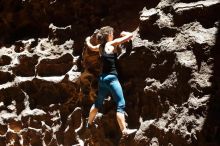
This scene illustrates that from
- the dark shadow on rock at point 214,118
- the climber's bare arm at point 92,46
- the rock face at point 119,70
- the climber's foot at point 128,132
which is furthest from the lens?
the climber's bare arm at point 92,46

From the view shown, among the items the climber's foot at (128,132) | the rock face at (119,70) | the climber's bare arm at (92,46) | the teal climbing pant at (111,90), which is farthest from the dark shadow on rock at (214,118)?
the climber's bare arm at (92,46)

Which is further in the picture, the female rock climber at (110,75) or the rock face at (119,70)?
the female rock climber at (110,75)

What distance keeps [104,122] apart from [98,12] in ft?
5.25

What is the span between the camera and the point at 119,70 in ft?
16.7

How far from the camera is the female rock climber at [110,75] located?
4.64m

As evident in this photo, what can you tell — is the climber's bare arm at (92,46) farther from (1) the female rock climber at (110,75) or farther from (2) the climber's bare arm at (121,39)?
(2) the climber's bare arm at (121,39)

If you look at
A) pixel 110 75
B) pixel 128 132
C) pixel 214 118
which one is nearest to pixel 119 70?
pixel 110 75

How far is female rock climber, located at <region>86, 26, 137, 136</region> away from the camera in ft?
15.2

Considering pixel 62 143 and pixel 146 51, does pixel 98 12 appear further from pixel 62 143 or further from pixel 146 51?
pixel 62 143

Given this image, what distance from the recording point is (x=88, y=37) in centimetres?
533

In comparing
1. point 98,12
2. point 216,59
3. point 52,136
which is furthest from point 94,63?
point 216,59

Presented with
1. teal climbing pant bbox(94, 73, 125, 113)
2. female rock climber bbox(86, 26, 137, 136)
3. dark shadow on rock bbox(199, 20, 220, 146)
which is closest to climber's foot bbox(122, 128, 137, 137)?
female rock climber bbox(86, 26, 137, 136)

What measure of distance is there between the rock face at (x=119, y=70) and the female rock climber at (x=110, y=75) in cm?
24

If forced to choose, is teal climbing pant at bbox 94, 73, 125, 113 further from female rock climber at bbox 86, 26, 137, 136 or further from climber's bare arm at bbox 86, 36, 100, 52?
climber's bare arm at bbox 86, 36, 100, 52
